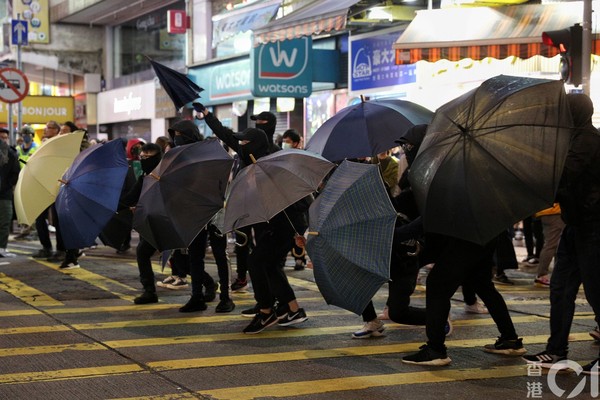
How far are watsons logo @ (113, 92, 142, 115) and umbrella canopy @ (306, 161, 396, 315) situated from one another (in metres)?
28.9

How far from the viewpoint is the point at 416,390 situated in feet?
22.2

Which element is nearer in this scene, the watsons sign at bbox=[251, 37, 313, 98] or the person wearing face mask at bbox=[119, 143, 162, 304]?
the person wearing face mask at bbox=[119, 143, 162, 304]

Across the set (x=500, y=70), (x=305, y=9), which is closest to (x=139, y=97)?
(x=305, y=9)

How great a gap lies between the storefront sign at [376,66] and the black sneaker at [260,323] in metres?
12.0

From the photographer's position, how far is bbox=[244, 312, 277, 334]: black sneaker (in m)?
9.02

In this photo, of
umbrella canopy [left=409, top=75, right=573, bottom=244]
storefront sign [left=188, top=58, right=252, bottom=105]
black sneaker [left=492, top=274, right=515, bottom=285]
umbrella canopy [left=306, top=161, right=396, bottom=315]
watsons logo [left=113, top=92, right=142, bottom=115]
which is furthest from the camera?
watsons logo [left=113, top=92, right=142, bottom=115]

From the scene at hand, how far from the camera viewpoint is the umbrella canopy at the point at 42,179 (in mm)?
12094

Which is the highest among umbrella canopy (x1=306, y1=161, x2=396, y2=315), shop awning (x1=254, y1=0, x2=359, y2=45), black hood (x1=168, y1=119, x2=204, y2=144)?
A: shop awning (x1=254, y1=0, x2=359, y2=45)

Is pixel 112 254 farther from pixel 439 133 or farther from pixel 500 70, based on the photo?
pixel 439 133

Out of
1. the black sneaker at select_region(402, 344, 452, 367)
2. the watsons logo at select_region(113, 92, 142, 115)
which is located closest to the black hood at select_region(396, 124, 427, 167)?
the black sneaker at select_region(402, 344, 452, 367)

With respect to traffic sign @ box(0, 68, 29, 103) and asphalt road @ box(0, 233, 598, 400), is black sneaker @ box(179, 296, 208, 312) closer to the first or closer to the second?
asphalt road @ box(0, 233, 598, 400)

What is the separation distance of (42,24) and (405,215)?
34.3 metres

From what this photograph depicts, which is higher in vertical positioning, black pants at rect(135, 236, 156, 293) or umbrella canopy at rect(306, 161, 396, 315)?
umbrella canopy at rect(306, 161, 396, 315)

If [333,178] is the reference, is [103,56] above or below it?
above
